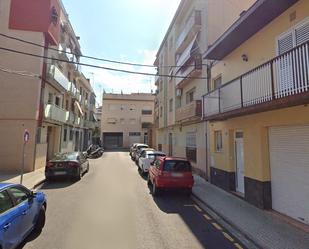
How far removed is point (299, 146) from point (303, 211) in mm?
1740

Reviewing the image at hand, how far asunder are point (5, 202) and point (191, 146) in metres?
14.4

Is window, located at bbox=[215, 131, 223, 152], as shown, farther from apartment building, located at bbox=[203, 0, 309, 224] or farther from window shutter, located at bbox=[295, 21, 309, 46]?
window shutter, located at bbox=[295, 21, 309, 46]

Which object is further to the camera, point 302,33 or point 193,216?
point 193,216

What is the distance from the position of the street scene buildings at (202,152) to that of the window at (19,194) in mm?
31

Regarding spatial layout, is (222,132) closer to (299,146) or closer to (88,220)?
(299,146)

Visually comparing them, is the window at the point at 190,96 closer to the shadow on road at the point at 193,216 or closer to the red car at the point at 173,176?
the red car at the point at 173,176

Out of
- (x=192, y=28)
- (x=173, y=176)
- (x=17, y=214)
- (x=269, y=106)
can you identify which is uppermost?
(x=192, y=28)

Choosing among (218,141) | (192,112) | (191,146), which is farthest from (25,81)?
(218,141)

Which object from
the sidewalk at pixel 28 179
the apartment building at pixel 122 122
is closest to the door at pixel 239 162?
the sidewalk at pixel 28 179

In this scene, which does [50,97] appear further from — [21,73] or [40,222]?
[40,222]

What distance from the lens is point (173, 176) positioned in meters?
10.5

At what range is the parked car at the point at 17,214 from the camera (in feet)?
14.6

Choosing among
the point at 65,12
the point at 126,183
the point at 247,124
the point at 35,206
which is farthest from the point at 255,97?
the point at 65,12

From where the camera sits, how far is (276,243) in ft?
Result: 18.7
